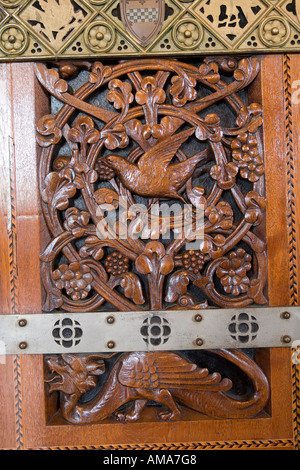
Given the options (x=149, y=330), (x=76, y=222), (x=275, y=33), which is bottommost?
(x=149, y=330)

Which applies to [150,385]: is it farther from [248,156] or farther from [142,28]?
[142,28]

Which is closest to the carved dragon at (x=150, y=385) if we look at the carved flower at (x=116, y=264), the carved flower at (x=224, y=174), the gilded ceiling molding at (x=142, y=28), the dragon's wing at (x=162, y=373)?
the dragon's wing at (x=162, y=373)

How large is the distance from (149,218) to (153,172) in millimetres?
114

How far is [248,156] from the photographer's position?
1105 mm

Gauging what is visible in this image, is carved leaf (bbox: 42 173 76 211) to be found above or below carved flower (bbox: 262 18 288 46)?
below

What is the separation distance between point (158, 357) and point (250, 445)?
315 millimetres

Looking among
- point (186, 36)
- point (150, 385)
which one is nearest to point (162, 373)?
point (150, 385)

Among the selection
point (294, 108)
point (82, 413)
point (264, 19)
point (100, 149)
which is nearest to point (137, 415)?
point (82, 413)

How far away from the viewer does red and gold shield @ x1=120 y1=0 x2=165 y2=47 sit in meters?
1.09

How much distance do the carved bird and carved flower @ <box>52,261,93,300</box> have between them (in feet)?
0.77

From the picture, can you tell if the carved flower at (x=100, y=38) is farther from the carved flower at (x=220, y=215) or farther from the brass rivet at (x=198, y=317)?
the brass rivet at (x=198, y=317)

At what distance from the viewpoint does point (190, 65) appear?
1.12 metres

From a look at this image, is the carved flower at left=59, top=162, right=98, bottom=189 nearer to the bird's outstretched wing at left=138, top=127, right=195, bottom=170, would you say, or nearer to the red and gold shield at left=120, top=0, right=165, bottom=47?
the bird's outstretched wing at left=138, top=127, right=195, bottom=170

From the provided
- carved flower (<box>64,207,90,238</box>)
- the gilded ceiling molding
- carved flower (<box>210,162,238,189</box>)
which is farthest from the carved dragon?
the gilded ceiling molding
